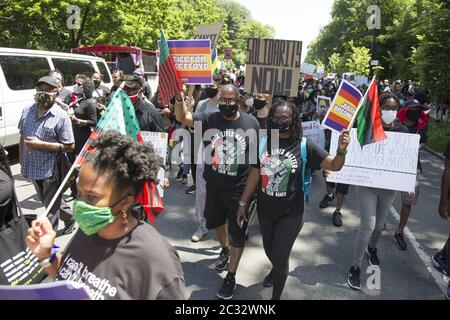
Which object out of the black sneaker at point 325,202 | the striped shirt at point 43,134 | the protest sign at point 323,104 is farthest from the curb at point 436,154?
the striped shirt at point 43,134

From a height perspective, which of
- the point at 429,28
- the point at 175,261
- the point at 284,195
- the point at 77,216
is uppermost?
the point at 429,28

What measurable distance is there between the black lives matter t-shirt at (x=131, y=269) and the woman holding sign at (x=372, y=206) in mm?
2686

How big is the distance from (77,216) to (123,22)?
18883 millimetres

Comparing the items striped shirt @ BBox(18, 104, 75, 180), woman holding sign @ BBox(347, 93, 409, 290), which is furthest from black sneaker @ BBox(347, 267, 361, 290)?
striped shirt @ BBox(18, 104, 75, 180)

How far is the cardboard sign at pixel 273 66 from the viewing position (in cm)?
438

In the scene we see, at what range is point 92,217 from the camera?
163 cm

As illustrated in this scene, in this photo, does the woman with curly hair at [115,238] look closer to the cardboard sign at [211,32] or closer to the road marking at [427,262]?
the road marking at [427,262]

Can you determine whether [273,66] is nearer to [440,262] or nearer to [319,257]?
[319,257]

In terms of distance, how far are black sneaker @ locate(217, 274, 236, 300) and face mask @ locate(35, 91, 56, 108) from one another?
8.23 feet

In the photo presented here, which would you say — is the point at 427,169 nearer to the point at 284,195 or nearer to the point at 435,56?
the point at 435,56

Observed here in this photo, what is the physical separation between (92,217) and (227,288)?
7.50ft

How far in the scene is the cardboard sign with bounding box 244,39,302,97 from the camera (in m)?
4.38
